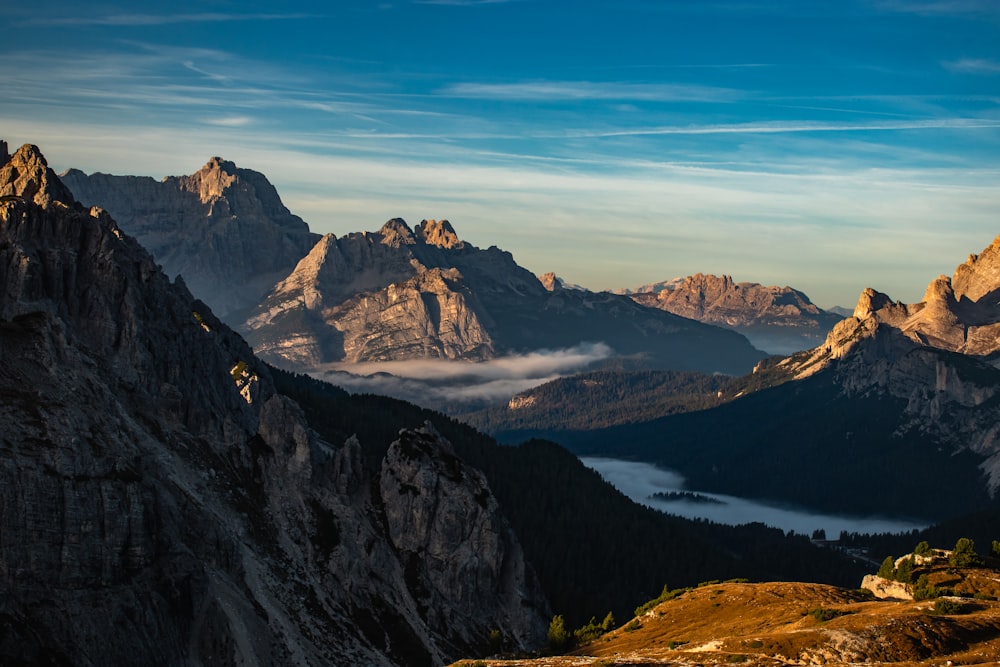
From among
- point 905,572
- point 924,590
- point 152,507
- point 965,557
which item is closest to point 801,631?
point 924,590

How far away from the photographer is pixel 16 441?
139750mm

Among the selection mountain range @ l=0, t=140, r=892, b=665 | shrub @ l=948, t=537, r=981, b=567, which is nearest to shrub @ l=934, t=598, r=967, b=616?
shrub @ l=948, t=537, r=981, b=567

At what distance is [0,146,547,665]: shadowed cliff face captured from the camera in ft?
450

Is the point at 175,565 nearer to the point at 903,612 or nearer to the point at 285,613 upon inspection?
the point at 285,613

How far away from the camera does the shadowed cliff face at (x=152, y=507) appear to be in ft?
450

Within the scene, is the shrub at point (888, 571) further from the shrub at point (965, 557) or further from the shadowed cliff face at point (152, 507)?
the shadowed cliff face at point (152, 507)

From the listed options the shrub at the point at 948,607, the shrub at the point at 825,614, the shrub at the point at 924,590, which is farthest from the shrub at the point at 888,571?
the shrub at the point at 948,607

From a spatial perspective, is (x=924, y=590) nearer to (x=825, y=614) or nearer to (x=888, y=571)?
(x=888, y=571)

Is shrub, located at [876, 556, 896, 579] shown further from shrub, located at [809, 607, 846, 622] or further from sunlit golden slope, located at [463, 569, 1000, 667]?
shrub, located at [809, 607, 846, 622]

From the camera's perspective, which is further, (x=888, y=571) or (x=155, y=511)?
(x=888, y=571)

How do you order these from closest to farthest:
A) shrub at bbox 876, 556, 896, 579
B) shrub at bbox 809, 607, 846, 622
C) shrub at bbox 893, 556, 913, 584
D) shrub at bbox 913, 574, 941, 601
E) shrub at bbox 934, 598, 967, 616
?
shrub at bbox 934, 598, 967, 616
shrub at bbox 809, 607, 846, 622
shrub at bbox 913, 574, 941, 601
shrub at bbox 893, 556, 913, 584
shrub at bbox 876, 556, 896, 579

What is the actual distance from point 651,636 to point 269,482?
71.3 meters

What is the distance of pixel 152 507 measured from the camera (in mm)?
150875

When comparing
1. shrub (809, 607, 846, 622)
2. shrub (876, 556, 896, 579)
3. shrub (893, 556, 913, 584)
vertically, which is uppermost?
shrub (809, 607, 846, 622)
